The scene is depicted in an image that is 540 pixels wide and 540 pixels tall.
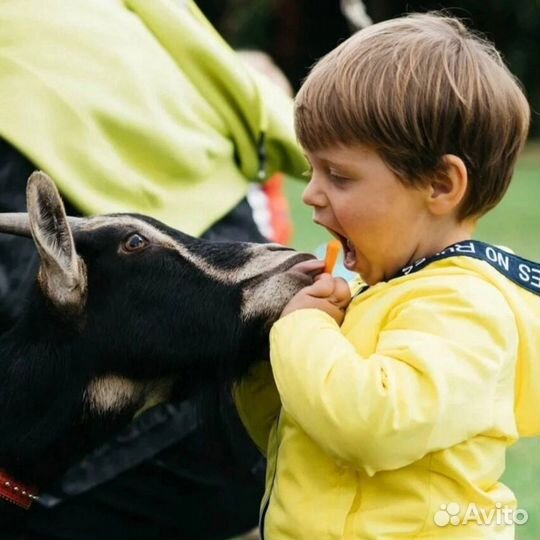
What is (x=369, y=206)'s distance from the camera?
9.43 ft

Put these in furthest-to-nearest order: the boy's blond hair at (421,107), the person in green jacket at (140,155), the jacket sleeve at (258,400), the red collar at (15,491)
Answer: the person in green jacket at (140,155)
the red collar at (15,491)
the jacket sleeve at (258,400)
the boy's blond hair at (421,107)

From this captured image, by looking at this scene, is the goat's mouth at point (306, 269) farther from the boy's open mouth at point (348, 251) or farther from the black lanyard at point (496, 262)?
the black lanyard at point (496, 262)

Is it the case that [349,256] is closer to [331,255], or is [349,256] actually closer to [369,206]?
[331,255]

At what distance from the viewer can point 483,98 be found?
2867 millimetres

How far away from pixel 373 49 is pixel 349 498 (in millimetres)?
1000

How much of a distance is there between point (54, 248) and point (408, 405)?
106 centimetres

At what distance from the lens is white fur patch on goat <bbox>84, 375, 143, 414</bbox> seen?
340 cm

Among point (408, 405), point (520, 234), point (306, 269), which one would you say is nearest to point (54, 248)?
point (306, 269)

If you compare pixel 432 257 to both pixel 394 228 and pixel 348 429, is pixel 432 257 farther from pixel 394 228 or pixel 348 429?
pixel 348 429

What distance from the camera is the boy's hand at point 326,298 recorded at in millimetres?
2930

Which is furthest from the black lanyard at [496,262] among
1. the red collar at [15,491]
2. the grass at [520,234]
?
the grass at [520,234]

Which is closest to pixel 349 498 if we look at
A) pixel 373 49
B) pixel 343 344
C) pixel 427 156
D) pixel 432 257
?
pixel 343 344

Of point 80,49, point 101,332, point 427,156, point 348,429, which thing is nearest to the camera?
point 348,429

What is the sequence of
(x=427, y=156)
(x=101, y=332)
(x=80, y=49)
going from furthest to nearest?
(x=80, y=49)
(x=101, y=332)
(x=427, y=156)
